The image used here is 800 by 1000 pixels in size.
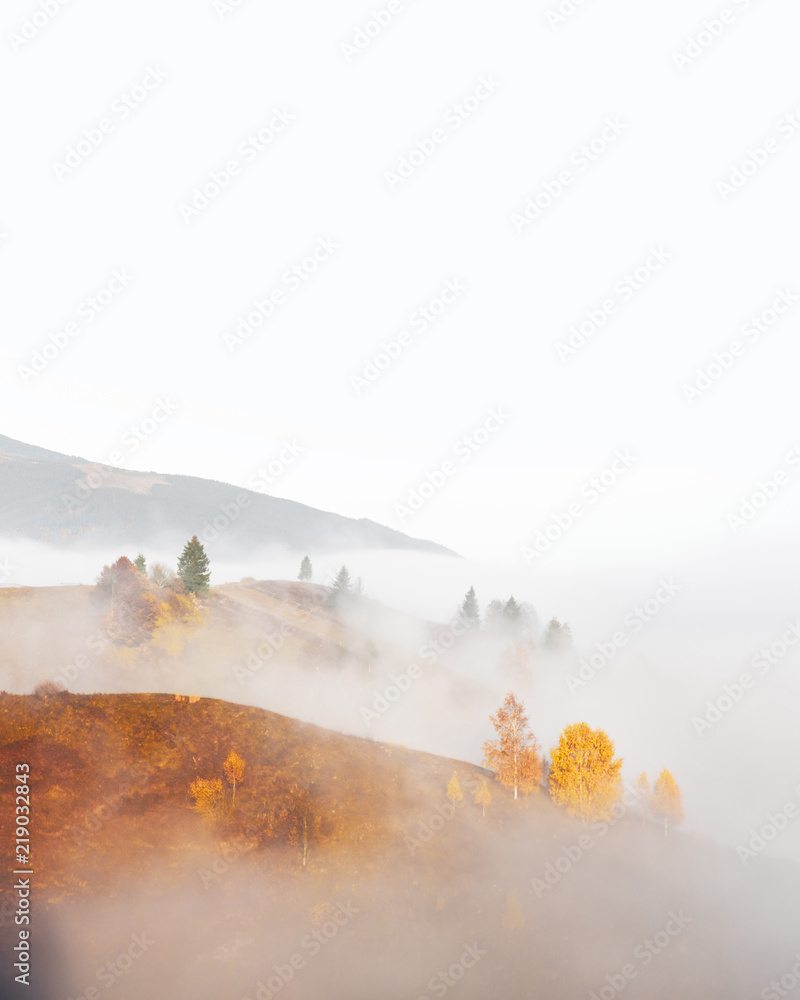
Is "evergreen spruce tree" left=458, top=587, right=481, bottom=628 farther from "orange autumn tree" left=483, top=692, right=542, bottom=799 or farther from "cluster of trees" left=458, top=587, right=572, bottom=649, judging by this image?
"orange autumn tree" left=483, top=692, right=542, bottom=799

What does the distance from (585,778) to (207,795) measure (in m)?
35.2

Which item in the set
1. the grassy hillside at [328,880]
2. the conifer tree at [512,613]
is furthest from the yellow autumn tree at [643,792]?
the conifer tree at [512,613]

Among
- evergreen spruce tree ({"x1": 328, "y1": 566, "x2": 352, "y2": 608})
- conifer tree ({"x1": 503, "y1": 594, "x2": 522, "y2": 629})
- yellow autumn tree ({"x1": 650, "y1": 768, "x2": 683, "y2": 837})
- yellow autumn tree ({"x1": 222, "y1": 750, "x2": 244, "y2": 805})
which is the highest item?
evergreen spruce tree ({"x1": 328, "y1": 566, "x2": 352, "y2": 608})

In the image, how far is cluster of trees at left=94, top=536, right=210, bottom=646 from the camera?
6031cm

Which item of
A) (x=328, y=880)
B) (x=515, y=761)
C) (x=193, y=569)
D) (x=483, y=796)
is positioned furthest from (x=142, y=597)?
(x=515, y=761)

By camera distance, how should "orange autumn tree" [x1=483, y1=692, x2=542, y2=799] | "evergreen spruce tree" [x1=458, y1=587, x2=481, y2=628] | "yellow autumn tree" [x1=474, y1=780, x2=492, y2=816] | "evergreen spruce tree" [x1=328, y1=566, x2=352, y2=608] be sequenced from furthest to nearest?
"evergreen spruce tree" [x1=458, y1=587, x2=481, y2=628]
"evergreen spruce tree" [x1=328, y1=566, x2=352, y2=608]
"orange autumn tree" [x1=483, y1=692, x2=542, y2=799]
"yellow autumn tree" [x1=474, y1=780, x2=492, y2=816]

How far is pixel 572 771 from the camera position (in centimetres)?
5069

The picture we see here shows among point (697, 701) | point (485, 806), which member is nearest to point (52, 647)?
point (485, 806)

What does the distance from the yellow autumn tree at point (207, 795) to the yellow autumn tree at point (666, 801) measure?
44.5m

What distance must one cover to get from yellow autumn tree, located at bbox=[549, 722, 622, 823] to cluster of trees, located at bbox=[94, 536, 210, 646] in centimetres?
4807

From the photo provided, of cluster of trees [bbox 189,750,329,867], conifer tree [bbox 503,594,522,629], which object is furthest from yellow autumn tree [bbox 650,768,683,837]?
conifer tree [bbox 503,594,522,629]

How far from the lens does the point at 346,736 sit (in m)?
52.7

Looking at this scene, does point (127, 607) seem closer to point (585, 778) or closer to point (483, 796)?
point (483, 796)

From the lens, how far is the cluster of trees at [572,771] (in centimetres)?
5047
